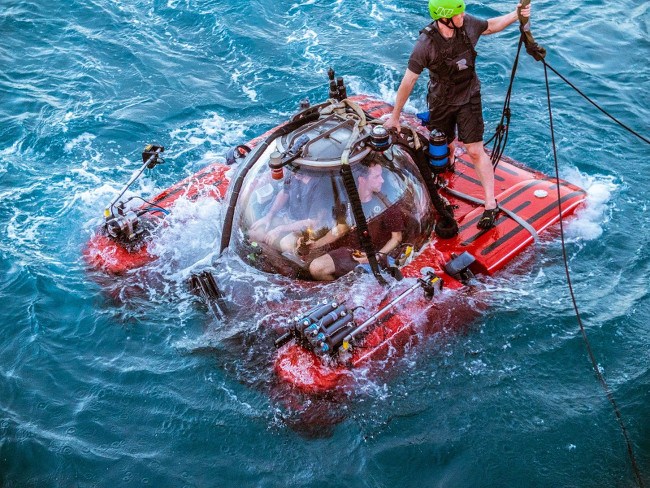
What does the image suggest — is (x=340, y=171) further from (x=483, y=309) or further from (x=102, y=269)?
(x=102, y=269)

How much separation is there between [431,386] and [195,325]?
217cm

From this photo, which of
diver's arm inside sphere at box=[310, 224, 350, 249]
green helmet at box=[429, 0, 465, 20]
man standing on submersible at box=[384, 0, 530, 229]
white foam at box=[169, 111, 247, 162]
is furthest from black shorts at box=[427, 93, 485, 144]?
white foam at box=[169, 111, 247, 162]

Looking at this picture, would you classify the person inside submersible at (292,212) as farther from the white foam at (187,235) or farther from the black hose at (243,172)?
the white foam at (187,235)

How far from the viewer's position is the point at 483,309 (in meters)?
5.50

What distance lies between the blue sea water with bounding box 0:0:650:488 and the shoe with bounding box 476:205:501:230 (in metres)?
0.51

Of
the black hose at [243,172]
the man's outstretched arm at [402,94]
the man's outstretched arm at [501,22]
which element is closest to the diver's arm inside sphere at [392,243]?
the man's outstretched arm at [402,94]

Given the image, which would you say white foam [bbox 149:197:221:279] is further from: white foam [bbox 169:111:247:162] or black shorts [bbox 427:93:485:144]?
black shorts [bbox 427:93:485:144]

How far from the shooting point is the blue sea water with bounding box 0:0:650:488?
15.5 ft

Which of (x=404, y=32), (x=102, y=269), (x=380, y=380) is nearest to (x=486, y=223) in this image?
(x=380, y=380)

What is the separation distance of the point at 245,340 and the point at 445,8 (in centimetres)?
344

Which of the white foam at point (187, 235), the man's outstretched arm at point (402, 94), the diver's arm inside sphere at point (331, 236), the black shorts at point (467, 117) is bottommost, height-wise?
the white foam at point (187, 235)

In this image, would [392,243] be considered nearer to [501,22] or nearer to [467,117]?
[467,117]

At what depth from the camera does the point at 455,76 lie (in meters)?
5.82

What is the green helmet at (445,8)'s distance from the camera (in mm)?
5398
